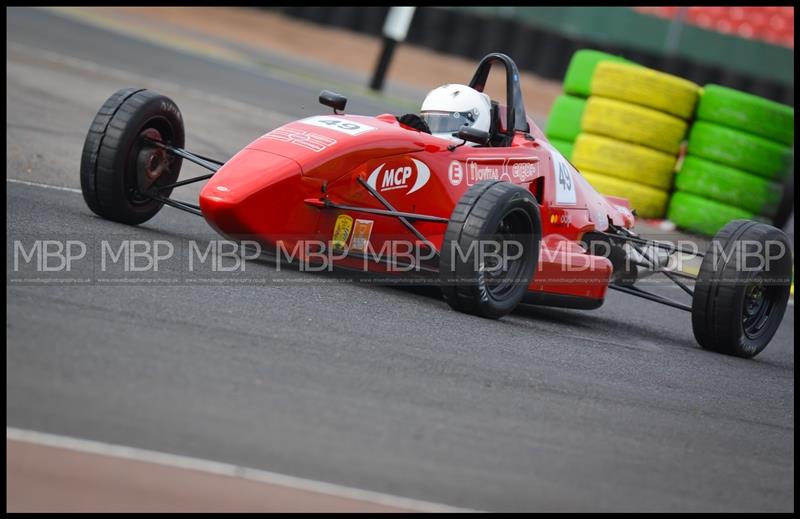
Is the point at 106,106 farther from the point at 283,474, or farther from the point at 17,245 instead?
the point at 283,474

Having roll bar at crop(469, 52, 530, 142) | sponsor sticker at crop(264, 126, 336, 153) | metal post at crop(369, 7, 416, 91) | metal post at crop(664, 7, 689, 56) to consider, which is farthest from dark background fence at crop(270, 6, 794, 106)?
sponsor sticker at crop(264, 126, 336, 153)

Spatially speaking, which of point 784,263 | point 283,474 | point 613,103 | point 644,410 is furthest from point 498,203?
point 613,103

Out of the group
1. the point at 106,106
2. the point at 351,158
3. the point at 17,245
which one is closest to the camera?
the point at 17,245

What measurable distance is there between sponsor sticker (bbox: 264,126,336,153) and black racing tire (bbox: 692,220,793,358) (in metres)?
2.45

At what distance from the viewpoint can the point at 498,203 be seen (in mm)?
6738

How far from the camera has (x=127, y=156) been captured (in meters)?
7.39

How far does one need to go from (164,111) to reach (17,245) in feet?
5.31

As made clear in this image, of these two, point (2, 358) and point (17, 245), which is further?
point (17, 245)

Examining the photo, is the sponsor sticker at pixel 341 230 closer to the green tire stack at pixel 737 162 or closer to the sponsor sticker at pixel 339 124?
the sponsor sticker at pixel 339 124

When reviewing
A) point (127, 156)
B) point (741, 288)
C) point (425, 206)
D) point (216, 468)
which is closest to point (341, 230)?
point (425, 206)

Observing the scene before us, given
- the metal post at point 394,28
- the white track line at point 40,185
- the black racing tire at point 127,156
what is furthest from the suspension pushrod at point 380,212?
the metal post at point 394,28

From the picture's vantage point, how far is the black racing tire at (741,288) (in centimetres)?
751

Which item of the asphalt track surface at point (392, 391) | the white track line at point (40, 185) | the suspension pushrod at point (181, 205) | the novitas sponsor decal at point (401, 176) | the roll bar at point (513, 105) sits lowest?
the white track line at point (40, 185)

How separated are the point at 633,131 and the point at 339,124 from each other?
6.45 m
